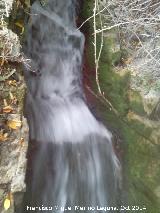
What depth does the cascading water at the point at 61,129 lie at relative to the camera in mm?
4363

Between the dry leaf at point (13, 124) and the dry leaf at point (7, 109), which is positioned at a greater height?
the dry leaf at point (7, 109)

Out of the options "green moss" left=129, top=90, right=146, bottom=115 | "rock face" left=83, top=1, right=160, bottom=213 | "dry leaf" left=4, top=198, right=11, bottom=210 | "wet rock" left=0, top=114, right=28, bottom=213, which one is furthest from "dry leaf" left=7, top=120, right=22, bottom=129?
"green moss" left=129, top=90, right=146, bottom=115

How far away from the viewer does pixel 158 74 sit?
5.18 m

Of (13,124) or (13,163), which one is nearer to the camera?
(13,163)

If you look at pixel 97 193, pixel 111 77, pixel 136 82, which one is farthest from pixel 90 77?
pixel 97 193

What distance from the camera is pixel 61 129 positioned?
15.7 ft

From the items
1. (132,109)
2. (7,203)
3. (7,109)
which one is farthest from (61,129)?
(7,203)

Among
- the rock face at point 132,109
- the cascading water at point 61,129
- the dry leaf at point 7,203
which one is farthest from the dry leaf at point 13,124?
the rock face at point 132,109

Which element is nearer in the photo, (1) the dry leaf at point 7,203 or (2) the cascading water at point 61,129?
(1) the dry leaf at point 7,203

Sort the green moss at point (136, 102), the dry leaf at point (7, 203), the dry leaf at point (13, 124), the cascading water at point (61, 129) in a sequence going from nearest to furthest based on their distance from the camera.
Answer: the dry leaf at point (7, 203) < the dry leaf at point (13, 124) < the cascading water at point (61, 129) < the green moss at point (136, 102)

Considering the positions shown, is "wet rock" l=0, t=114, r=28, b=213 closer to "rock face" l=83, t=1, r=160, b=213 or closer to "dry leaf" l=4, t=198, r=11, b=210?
"dry leaf" l=4, t=198, r=11, b=210

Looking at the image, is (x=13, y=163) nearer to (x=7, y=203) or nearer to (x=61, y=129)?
(x=7, y=203)

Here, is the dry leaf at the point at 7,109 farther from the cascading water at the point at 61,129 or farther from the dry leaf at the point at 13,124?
the cascading water at the point at 61,129

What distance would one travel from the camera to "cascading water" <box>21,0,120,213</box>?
14.3ft
